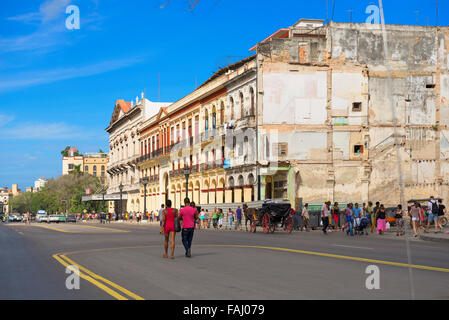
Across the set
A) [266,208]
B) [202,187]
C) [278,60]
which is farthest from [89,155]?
[266,208]

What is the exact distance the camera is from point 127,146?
302ft

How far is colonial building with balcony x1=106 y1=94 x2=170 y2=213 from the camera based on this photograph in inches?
3312

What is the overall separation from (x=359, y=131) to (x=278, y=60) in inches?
333

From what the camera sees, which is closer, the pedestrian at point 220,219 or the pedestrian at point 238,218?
the pedestrian at point 238,218

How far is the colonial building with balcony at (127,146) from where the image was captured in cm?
8412

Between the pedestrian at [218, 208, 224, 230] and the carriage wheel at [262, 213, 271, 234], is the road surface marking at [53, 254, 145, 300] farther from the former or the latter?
the pedestrian at [218, 208, 224, 230]

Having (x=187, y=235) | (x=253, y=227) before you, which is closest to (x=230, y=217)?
(x=253, y=227)

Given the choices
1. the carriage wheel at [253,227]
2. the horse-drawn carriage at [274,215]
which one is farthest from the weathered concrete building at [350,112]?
the horse-drawn carriage at [274,215]

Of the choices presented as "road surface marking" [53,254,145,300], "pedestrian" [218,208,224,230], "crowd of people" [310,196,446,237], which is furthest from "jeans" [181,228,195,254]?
"pedestrian" [218,208,224,230]

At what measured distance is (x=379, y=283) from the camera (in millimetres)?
10695

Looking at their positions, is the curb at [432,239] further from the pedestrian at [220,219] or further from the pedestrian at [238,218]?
the pedestrian at [220,219]

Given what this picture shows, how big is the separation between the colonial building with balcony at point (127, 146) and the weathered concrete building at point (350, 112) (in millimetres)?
38282

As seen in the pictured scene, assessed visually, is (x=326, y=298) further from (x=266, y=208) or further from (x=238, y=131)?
(x=238, y=131)
